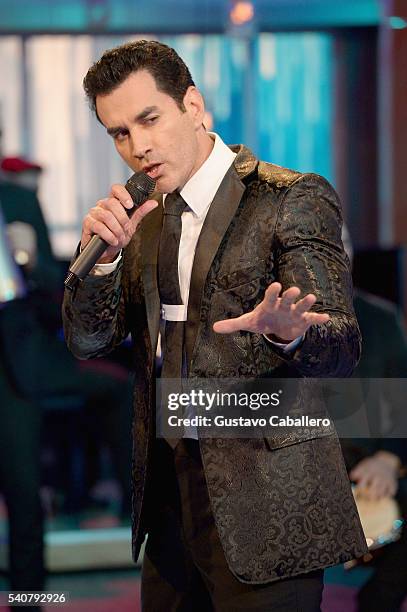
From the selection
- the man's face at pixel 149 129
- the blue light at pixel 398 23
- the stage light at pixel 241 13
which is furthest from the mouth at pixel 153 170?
the stage light at pixel 241 13

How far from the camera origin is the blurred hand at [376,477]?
2.25 metres

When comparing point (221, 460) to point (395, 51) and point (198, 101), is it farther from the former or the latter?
point (395, 51)

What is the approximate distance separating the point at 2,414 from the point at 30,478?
19 cm

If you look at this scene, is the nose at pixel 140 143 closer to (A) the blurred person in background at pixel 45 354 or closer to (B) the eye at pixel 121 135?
(B) the eye at pixel 121 135

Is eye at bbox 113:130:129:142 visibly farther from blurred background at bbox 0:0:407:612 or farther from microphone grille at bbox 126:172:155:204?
blurred background at bbox 0:0:407:612

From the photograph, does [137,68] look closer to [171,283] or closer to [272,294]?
[171,283]

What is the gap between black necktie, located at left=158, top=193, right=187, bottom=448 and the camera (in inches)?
50.6

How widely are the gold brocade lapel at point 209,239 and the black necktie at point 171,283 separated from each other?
22 millimetres

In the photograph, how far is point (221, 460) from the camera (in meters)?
1.24

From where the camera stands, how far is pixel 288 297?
3.48 feet

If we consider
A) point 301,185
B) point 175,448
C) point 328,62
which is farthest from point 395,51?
point 175,448

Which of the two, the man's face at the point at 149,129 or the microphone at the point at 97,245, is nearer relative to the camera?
the microphone at the point at 97,245

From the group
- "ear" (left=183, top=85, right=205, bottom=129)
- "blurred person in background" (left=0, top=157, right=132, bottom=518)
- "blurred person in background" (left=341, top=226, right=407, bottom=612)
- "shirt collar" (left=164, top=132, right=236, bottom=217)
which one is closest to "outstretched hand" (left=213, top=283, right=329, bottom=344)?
"shirt collar" (left=164, top=132, right=236, bottom=217)

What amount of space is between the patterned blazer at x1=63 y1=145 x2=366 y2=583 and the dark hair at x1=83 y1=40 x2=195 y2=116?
169 millimetres
